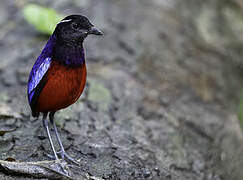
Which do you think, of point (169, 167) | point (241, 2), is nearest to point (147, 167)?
point (169, 167)

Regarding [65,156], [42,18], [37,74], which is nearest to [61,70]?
[37,74]

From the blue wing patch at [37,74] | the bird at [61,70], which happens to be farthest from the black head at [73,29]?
the blue wing patch at [37,74]

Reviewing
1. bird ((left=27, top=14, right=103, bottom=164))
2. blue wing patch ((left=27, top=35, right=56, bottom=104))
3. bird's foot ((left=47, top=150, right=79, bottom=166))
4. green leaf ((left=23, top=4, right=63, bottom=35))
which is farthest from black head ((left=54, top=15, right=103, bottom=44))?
green leaf ((left=23, top=4, right=63, bottom=35))

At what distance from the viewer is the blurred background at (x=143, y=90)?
498cm

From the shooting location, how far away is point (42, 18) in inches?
285

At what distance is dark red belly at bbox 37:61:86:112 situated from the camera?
14.2ft

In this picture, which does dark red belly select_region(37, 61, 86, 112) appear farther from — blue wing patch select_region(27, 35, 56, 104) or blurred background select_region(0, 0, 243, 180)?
blurred background select_region(0, 0, 243, 180)

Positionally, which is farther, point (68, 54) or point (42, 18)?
point (42, 18)

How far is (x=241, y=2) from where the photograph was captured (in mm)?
9461

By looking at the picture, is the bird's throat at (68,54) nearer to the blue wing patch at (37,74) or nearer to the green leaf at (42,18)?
the blue wing patch at (37,74)

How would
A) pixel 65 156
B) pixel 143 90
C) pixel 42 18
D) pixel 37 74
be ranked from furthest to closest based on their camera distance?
pixel 42 18, pixel 143 90, pixel 65 156, pixel 37 74

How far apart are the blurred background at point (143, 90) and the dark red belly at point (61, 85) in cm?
63

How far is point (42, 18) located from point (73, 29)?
9.79 ft

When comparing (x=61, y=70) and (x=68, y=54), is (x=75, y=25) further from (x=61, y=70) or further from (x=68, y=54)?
(x=61, y=70)
